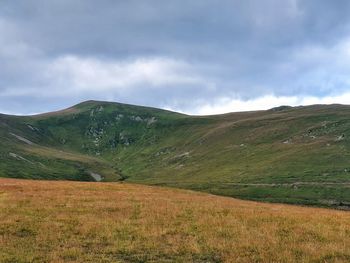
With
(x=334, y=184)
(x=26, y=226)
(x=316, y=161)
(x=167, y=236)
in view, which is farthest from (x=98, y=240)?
(x=316, y=161)

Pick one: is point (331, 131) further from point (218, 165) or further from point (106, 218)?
point (106, 218)

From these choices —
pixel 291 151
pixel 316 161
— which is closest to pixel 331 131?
pixel 291 151

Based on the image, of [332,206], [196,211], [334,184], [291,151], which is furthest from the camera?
[291,151]

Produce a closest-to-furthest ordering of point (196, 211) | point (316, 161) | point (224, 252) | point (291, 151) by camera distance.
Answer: point (224, 252) < point (196, 211) < point (316, 161) < point (291, 151)

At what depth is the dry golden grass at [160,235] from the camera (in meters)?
20.9

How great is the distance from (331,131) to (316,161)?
141ft

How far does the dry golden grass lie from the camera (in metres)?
20.9

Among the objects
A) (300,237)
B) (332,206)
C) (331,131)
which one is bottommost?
(332,206)

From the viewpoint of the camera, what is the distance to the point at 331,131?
18875 centimetres

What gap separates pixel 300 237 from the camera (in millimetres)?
25656

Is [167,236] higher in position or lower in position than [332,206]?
higher

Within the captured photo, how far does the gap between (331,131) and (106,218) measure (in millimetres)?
173197

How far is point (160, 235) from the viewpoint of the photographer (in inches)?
1016

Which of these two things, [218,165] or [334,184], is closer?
[334,184]
